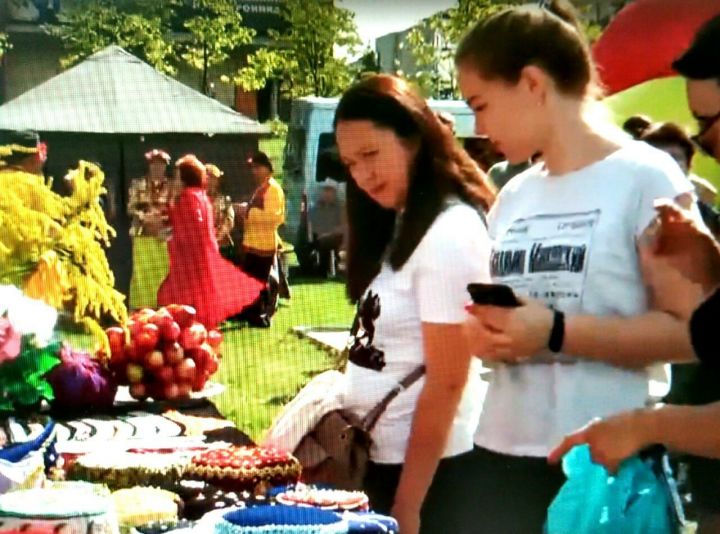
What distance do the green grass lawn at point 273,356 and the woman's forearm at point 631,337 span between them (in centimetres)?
47

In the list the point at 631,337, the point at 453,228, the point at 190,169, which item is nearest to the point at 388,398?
the point at 453,228

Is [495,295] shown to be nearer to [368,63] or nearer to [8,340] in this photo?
[368,63]

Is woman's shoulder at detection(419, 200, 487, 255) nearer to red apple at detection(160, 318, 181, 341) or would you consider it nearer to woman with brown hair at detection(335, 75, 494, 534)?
woman with brown hair at detection(335, 75, 494, 534)

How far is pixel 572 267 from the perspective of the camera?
0.83 m

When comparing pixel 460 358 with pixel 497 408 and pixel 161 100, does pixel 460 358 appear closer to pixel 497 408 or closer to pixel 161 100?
pixel 497 408

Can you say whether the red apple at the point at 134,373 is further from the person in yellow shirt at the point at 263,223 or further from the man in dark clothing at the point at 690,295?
the man in dark clothing at the point at 690,295

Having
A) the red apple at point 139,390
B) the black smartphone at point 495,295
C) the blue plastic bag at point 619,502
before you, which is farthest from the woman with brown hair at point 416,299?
the red apple at point 139,390

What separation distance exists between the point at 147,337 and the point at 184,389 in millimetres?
98

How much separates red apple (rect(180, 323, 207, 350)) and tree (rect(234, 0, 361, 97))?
0.39 meters

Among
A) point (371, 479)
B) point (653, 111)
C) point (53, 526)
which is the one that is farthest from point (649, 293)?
point (653, 111)

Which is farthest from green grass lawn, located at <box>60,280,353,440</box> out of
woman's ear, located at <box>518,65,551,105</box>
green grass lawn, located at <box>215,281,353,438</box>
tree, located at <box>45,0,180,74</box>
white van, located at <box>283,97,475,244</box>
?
woman's ear, located at <box>518,65,551,105</box>

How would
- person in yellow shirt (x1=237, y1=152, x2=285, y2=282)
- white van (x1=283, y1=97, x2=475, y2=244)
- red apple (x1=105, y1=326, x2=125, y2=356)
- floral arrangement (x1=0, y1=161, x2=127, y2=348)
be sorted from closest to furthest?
white van (x1=283, y1=97, x2=475, y2=244) < floral arrangement (x1=0, y1=161, x2=127, y2=348) < person in yellow shirt (x1=237, y1=152, x2=285, y2=282) < red apple (x1=105, y1=326, x2=125, y2=356)

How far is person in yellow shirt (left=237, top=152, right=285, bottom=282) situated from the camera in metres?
1.33

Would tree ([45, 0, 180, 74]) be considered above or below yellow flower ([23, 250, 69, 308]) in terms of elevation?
above
